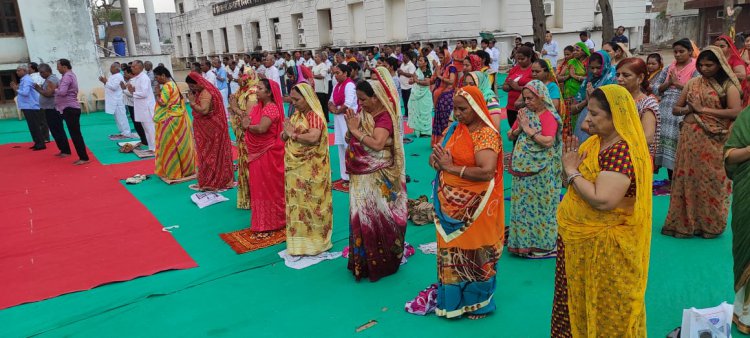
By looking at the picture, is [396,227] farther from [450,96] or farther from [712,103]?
[450,96]

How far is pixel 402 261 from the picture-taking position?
4.26 meters

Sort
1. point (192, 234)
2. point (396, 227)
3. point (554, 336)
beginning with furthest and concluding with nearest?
point (192, 234) < point (396, 227) < point (554, 336)

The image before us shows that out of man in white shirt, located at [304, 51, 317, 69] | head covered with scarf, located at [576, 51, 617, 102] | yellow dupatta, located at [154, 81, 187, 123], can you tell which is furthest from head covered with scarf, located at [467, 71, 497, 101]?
man in white shirt, located at [304, 51, 317, 69]

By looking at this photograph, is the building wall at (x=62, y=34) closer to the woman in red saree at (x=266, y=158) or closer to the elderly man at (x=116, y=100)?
the elderly man at (x=116, y=100)

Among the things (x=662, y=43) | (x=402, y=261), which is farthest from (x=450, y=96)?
(x=662, y=43)

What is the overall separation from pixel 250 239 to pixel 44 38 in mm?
12484

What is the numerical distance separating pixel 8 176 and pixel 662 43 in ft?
101

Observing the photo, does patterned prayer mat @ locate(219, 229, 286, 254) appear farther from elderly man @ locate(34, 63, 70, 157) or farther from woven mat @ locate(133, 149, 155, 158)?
elderly man @ locate(34, 63, 70, 157)

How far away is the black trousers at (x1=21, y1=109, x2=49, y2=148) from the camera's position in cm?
969

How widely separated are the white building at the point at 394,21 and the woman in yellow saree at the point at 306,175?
15409 millimetres

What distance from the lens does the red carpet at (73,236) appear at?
4344 millimetres

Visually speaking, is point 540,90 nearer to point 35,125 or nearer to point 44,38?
point 35,125

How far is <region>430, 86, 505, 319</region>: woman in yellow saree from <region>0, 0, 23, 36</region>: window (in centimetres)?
1487

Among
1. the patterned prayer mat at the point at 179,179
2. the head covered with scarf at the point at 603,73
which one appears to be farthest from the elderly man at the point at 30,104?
the head covered with scarf at the point at 603,73
